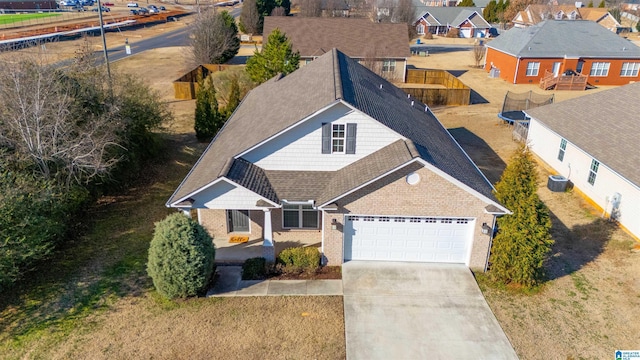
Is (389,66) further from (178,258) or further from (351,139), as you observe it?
(178,258)

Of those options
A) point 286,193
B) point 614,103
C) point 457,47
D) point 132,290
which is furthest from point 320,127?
point 457,47

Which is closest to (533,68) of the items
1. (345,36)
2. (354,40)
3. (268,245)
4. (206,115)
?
(354,40)

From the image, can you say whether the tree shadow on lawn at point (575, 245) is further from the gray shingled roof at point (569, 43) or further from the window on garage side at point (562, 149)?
the gray shingled roof at point (569, 43)

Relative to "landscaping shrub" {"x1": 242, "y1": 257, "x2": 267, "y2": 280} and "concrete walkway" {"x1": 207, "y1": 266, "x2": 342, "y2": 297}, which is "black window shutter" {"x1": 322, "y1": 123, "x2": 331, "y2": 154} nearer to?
"landscaping shrub" {"x1": 242, "y1": 257, "x2": 267, "y2": 280}

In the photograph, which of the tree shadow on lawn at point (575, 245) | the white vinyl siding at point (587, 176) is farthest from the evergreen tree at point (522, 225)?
the white vinyl siding at point (587, 176)

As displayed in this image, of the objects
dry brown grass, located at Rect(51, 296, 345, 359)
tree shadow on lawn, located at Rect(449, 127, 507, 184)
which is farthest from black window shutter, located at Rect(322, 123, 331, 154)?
tree shadow on lawn, located at Rect(449, 127, 507, 184)
